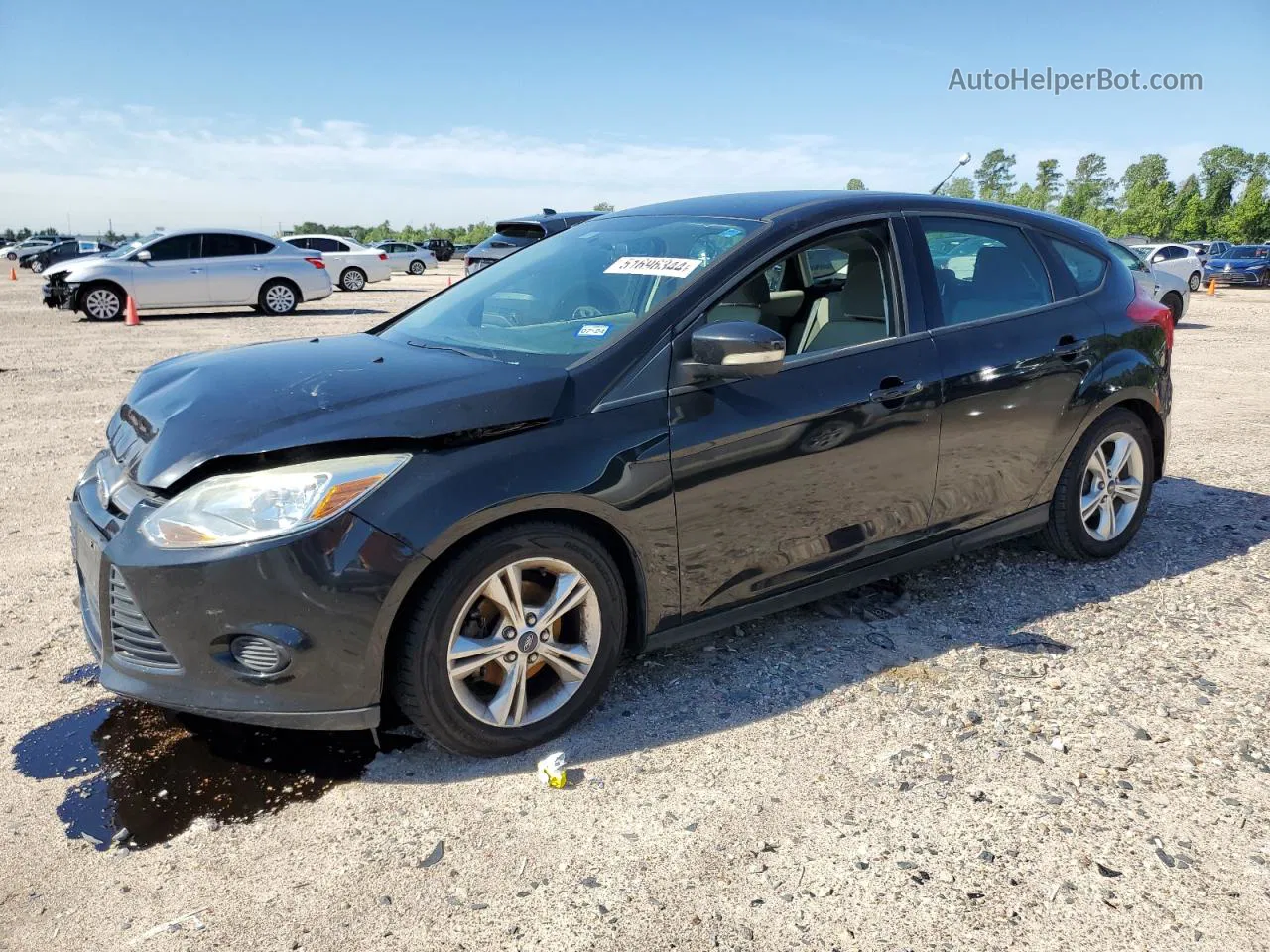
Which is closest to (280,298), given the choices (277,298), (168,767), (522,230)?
(277,298)

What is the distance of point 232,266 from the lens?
54.9 feet

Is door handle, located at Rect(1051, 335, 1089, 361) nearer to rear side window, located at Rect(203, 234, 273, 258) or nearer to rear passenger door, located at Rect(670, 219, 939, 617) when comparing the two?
rear passenger door, located at Rect(670, 219, 939, 617)

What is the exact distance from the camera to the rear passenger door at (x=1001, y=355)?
12.5 feet

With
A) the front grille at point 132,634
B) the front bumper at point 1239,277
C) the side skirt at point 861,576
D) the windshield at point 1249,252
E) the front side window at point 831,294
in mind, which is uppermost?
the windshield at point 1249,252

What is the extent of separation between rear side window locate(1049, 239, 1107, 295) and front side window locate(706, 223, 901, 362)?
1.17 meters

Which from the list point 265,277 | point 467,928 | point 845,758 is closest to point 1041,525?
point 845,758

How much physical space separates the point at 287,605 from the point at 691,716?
1.37 metres

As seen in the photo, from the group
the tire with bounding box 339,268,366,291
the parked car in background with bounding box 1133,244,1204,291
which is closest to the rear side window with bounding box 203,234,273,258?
the tire with bounding box 339,268,366,291

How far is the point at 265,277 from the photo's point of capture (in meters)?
17.1

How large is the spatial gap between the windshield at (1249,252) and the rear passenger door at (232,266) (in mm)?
33014

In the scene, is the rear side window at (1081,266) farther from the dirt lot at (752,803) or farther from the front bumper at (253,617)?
the front bumper at (253,617)

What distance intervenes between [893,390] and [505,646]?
5.65 feet

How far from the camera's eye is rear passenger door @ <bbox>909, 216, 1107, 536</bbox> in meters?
3.81

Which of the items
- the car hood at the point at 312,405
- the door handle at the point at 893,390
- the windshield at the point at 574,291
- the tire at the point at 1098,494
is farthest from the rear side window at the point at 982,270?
the car hood at the point at 312,405
